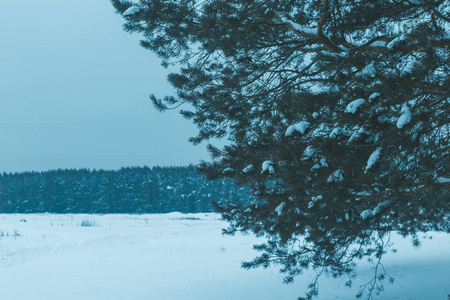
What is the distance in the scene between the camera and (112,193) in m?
63.3

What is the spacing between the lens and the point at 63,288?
30.0ft

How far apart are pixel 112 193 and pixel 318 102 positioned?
6248 centimetres

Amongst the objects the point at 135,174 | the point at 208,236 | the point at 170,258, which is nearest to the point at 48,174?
the point at 135,174

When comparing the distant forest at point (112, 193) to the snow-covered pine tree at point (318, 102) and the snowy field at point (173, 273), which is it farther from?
the snow-covered pine tree at point (318, 102)

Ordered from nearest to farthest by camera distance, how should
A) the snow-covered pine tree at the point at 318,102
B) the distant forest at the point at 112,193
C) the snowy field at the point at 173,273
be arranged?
the snow-covered pine tree at the point at 318,102
the snowy field at the point at 173,273
the distant forest at the point at 112,193

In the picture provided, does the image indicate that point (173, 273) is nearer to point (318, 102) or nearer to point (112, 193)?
point (318, 102)

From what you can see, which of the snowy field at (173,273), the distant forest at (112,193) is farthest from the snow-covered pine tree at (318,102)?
the distant forest at (112,193)

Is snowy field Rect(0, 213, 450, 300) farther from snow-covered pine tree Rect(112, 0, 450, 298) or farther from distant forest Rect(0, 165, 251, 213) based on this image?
distant forest Rect(0, 165, 251, 213)

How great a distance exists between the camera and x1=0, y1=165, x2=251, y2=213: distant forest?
206ft

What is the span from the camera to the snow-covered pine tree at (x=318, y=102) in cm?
360

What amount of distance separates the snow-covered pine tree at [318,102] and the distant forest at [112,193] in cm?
5669

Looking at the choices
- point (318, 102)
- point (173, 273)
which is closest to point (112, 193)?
point (173, 273)

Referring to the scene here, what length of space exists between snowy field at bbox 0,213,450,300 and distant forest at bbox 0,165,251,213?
45993 mm

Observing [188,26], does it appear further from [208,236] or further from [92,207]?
[92,207]
